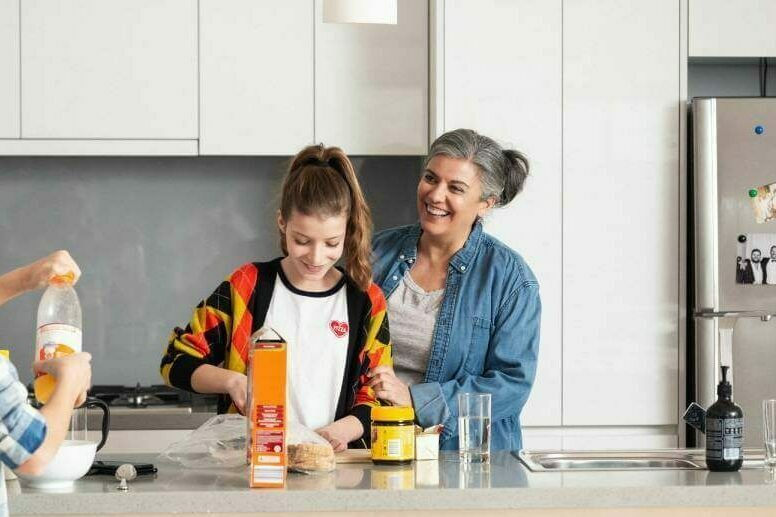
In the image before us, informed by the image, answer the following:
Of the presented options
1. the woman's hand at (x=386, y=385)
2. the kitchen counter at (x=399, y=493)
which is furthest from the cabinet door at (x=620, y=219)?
the kitchen counter at (x=399, y=493)

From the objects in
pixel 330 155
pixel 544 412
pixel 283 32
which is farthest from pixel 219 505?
pixel 283 32

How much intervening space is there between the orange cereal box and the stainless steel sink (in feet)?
1.54

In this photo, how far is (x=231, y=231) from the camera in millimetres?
3701

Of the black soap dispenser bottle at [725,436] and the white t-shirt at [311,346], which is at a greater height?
the white t-shirt at [311,346]

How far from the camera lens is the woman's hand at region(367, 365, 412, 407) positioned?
2.21 metres

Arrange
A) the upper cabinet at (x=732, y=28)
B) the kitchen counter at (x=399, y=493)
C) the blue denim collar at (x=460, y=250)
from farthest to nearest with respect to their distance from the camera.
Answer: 1. the upper cabinet at (x=732, y=28)
2. the blue denim collar at (x=460, y=250)
3. the kitchen counter at (x=399, y=493)

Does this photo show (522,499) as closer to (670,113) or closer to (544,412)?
(544,412)

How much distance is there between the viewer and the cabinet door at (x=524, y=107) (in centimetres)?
323

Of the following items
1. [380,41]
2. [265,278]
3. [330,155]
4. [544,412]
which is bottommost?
[544,412]

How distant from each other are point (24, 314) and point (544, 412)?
167 centimetres

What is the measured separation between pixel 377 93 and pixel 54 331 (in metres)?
1.99

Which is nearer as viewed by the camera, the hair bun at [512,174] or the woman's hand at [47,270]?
the woman's hand at [47,270]

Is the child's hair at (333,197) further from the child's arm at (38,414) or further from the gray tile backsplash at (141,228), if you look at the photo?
the gray tile backsplash at (141,228)

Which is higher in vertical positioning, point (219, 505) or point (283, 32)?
point (283, 32)
